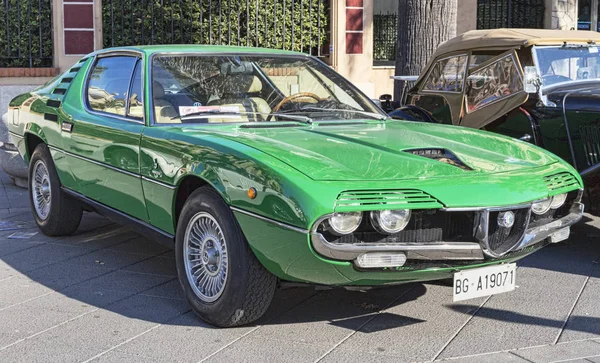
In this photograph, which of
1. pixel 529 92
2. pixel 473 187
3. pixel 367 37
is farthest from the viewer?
pixel 367 37

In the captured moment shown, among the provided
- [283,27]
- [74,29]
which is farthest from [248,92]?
[283,27]

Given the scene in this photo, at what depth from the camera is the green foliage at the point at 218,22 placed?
13.9 metres

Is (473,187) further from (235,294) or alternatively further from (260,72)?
(260,72)

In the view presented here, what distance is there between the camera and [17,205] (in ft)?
26.8

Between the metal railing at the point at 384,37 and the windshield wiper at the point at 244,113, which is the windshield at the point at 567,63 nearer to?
the windshield wiper at the point at 244,113

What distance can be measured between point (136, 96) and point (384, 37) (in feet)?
37.0

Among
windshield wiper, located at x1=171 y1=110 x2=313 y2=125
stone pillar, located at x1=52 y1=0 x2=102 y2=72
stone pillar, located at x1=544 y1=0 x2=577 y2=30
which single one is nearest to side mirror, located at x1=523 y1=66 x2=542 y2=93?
windshield wiper, located at x1=171 y1=110 x2=313 y2=125

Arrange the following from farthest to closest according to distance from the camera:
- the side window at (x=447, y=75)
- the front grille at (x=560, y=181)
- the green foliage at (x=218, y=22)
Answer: the green foliage at (x=218, y=22)
the side window at (x=447, y=75)
the front grille at (x=560, y=181)

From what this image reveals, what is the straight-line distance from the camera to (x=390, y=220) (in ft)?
12.8

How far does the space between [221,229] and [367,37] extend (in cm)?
1140

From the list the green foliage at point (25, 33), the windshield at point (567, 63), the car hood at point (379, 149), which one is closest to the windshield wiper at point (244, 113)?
the car hood at point (379, 149)

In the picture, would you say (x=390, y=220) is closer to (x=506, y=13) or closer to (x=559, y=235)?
(x=559, y=235)

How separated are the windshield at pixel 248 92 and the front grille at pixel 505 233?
156 centimetres

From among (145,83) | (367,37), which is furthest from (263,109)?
(367,37)
